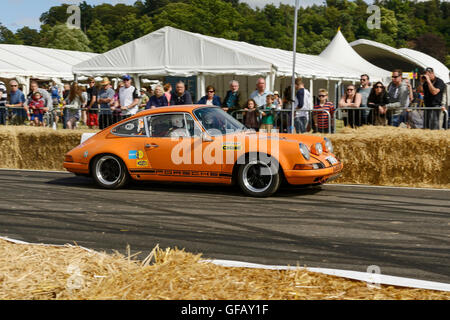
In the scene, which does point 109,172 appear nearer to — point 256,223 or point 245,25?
point 256,223

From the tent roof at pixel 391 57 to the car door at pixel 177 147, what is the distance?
3749 centimetres

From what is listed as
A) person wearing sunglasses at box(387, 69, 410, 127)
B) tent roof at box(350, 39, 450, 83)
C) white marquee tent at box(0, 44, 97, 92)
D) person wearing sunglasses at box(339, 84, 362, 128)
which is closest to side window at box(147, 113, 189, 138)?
person wearing sunglasses at box(339, 84, 362, 128)

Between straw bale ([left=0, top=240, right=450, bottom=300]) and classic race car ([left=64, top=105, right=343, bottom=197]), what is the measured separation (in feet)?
14.4

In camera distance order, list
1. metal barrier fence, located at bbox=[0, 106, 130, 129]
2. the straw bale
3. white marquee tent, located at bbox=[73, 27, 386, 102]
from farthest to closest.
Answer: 1. white marquee tent, located at bbox=[73, 27, 386, 102]
2. metal barrier fence, located at bbox=[0, 106, 130, 129]
3. the straw bale

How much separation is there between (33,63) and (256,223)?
26945mm

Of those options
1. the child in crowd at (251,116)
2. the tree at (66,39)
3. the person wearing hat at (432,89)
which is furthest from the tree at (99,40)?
the person wearing hat at (432,89)

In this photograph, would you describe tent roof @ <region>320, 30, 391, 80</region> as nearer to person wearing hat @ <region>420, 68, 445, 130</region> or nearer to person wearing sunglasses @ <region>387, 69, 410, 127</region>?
person wearing sunglasses @ <region>387, 69, 410, 127</region>

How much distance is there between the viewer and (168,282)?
3.26m

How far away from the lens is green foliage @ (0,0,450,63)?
291 feet

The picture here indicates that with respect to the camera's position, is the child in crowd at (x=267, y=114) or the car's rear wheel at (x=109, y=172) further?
the child in crowd at (x=267, y=114)

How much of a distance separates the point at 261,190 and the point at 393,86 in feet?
16.4

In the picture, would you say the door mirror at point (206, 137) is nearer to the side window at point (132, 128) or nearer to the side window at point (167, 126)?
the side window at point (167, 126)

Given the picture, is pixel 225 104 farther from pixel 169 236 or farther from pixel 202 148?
pixel 169 236

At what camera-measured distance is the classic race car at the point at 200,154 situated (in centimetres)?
802
